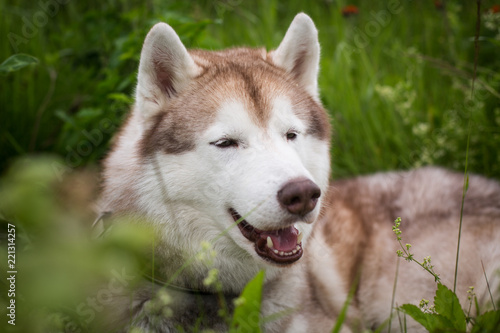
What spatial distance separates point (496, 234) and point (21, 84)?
393 centimetres

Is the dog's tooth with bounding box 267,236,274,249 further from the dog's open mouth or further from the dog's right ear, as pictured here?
the dog's right ear

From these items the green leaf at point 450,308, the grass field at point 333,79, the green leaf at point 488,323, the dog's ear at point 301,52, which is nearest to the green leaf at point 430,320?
the green leaf at point 450,308

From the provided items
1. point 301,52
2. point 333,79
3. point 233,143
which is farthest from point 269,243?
point 333,79

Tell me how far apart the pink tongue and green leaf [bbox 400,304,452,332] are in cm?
→ 62

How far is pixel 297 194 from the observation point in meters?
1.93

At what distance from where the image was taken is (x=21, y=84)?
3994 millimetres

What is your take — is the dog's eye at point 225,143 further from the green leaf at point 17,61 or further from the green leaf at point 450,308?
the green leaf at point 450,308

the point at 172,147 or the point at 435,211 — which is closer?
the point at 172,147

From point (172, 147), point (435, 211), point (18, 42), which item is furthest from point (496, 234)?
point (18, 42)

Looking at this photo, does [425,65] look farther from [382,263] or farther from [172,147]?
[172,147]

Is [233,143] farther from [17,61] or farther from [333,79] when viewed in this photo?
[333,79]

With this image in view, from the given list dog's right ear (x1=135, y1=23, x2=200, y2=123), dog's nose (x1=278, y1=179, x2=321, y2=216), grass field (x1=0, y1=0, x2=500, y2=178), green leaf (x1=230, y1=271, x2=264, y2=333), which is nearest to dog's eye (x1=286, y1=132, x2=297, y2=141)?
dog's nose (x1=278, y1=179, x2=321, y2=216)

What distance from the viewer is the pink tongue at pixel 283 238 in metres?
2.17

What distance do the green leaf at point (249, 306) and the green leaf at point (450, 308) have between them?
0.70 meters
